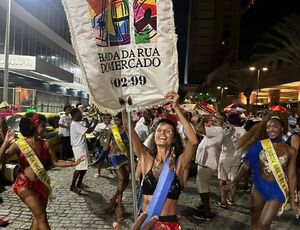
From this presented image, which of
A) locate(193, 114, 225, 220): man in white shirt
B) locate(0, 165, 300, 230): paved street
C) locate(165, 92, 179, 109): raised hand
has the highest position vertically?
locate(165, 92, 179, 109): raised hand

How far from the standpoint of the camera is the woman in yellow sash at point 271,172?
474 centimetres

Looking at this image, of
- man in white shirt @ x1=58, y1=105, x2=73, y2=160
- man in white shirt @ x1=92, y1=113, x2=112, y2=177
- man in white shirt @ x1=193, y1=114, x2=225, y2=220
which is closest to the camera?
man in white shirt @ x1=193, y1=114, x2=225, y2=220

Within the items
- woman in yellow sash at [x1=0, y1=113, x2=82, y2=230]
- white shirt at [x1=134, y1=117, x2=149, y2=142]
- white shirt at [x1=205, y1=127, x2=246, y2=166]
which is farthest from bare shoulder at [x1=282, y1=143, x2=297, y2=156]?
white shirt at [x1=134, y1=117, x2=149, y2=142]

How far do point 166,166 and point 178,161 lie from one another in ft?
0.50

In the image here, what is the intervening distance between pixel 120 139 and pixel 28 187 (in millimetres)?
2563

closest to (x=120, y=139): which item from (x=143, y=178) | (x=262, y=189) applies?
(x=262, y=189)

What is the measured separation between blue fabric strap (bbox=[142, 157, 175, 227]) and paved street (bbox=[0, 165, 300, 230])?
3041 mm

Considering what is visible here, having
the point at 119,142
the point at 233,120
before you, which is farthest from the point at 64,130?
the point at 233,120

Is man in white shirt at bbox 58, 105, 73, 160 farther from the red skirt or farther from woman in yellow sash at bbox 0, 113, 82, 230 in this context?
the red skirt

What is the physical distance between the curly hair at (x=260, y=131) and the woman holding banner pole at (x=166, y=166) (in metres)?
1.96

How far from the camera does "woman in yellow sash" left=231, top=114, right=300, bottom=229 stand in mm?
4742

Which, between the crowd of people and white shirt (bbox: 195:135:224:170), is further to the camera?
white shirt (bbox: 195:135:224:170)

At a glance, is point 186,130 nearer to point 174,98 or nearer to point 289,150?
point 174,98

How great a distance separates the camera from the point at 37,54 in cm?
3859
